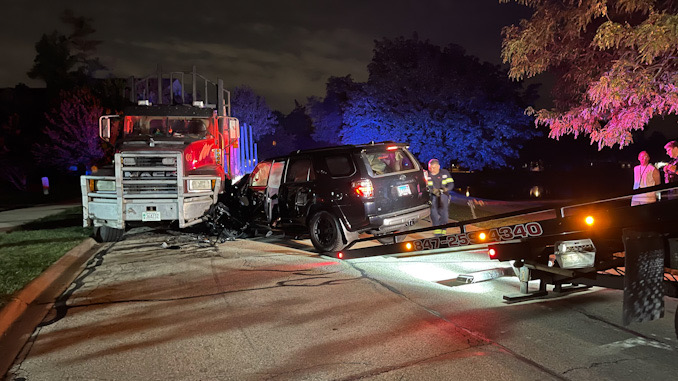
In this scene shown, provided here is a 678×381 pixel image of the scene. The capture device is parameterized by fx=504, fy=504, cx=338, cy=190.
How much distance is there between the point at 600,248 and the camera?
16.9ft

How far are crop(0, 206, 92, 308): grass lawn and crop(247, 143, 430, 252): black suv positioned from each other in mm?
4425

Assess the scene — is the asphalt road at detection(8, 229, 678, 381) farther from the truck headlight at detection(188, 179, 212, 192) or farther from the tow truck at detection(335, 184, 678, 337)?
the truck headlight at detection(188, 179, 212, 192)

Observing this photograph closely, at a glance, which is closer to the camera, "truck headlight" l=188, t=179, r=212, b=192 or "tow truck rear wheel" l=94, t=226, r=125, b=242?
"truck headlight" l=188, t=179, r=212, b=192

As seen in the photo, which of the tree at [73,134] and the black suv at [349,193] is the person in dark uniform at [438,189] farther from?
the tree at [73,134]

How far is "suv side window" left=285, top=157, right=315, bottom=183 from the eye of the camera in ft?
31.8

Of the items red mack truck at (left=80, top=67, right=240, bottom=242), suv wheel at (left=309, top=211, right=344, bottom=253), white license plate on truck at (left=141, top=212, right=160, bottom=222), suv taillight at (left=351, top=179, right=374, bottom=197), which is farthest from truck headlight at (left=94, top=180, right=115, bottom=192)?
suv taillight at (left=351, top=179, right=374, bottom=197)

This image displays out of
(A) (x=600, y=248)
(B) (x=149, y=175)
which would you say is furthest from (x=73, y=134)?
(A) (x=600, y=248)

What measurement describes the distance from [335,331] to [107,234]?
8.89 m

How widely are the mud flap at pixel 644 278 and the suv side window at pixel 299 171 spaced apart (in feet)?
20.3

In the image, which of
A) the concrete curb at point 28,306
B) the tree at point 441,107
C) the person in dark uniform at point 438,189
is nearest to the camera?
the concrete curb at point 28,306

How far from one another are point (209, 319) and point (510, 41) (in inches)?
237

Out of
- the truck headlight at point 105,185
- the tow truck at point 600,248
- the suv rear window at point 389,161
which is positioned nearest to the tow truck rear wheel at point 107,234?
the truck headlight at point 105,185

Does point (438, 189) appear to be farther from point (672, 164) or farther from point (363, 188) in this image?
point (672, 164)

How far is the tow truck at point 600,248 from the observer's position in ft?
13.4
